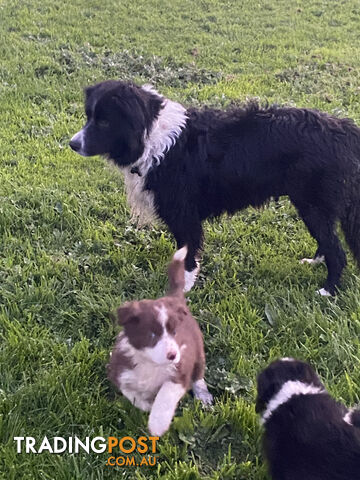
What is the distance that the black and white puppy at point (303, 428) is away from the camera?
1832 mm

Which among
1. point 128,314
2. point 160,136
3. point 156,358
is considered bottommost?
point 156,358

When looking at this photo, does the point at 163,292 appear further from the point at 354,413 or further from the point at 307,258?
the point at 354,413

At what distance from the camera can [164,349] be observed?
2117mm

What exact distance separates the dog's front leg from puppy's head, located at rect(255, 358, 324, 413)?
1.37 feet

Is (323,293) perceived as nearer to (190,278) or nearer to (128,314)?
(190,278)

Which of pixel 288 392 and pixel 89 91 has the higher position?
pixel 89 91

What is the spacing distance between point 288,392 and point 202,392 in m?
0.62

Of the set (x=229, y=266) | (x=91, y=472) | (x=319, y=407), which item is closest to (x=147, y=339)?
(x=91, y=472)

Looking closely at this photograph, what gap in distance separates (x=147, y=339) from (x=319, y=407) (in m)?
0.85

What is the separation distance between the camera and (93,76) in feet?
21.6

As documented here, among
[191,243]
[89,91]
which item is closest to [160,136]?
[89,91]

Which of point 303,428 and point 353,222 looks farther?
point 353,222

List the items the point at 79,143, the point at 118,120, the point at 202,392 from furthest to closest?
the point at 79,143
the point at 118,120
the point at 202,392

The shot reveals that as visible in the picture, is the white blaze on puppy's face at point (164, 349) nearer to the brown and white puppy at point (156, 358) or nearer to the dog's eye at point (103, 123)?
→ the brown and white puppy at point (156, 358)
